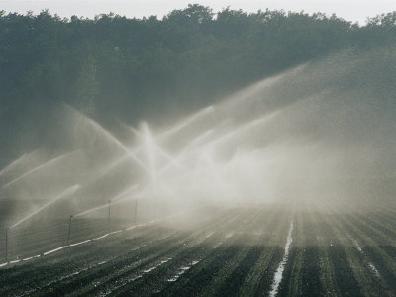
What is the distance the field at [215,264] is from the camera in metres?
17.2

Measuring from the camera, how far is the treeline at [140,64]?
106062mm

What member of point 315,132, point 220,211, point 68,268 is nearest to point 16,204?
point 220,211

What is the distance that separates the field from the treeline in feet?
251

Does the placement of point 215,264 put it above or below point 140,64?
below

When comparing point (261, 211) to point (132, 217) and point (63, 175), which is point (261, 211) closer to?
point (132, 217)

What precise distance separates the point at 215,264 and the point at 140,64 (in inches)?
3985

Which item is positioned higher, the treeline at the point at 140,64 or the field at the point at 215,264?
the treeline at the point at 140,64

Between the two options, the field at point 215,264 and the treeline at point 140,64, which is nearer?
the field at point 215,264

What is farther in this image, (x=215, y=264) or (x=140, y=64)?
(x=140, y=64)

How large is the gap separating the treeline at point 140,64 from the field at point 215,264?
76.6 metres

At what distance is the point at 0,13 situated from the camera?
156m

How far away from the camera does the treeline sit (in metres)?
106

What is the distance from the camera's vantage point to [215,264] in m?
21.2

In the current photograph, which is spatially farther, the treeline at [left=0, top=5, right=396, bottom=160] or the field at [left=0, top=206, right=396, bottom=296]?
the treeline at [left=0, top=5, right=396, bottom=160]
